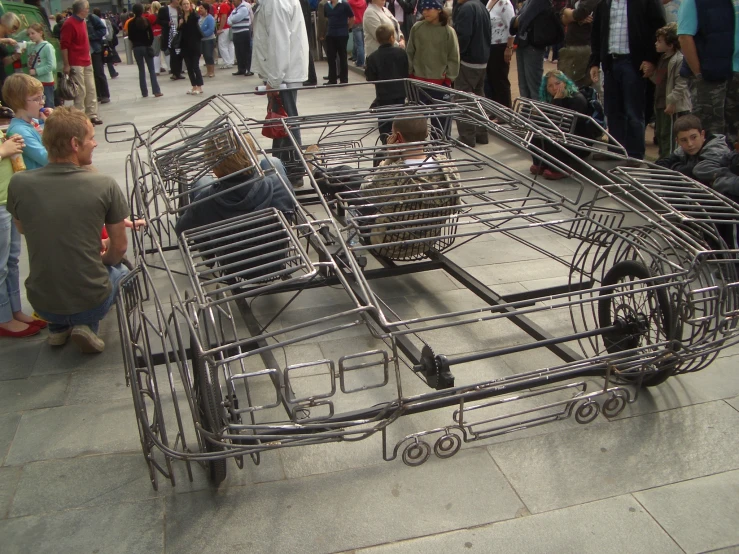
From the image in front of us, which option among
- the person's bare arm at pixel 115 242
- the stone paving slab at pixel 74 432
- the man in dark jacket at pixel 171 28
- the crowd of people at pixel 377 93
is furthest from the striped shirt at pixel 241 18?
the stone paving slab at pixel 74 432

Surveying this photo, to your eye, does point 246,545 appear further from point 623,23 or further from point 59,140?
point 623,23

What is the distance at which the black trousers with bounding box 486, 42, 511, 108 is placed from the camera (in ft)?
30.2

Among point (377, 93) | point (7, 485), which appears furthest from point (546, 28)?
point (7, 485)

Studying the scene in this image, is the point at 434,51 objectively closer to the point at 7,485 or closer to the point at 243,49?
the point at 7,485

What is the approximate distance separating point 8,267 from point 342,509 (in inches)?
111

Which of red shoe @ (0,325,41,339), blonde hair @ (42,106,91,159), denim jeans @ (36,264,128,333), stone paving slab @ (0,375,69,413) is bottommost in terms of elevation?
stone paving slab @ (0,375,69,413)

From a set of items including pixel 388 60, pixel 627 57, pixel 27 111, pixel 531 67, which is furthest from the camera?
pixel 531 67

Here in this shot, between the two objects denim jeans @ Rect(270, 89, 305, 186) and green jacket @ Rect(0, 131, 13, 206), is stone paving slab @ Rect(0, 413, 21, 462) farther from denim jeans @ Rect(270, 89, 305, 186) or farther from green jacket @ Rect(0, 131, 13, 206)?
denim jeans @ Rect(270, 89, 305, 186)

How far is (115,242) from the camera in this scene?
13.5 ft

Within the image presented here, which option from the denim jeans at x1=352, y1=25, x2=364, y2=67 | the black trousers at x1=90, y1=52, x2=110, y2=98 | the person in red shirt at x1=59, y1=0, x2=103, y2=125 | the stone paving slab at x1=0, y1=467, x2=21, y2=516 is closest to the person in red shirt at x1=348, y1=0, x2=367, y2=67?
the denim jeans at x1=352, y1=25, x2=364, y2=67

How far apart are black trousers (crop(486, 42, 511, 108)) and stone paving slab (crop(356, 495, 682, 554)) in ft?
23.7

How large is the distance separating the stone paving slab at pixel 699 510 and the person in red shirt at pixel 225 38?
53.7 feet

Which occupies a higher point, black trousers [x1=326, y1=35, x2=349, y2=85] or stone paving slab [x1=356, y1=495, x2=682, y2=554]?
black trousers [x1=326, y1=35, x2=349, y2=85]

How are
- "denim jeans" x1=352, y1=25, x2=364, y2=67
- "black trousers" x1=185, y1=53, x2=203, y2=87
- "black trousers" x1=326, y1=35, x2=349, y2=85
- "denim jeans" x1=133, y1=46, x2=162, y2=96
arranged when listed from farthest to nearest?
"denim jeans" x1=352, y1=25, x2=364, y2=67 < "black trousers" x1=185, y1=53, x2=203, y2=87 < "denim jeans" x1=133, y1=46, x2=162, y2=96 < "black trousers" x1=326, y1=35, x2=349, y2=85
